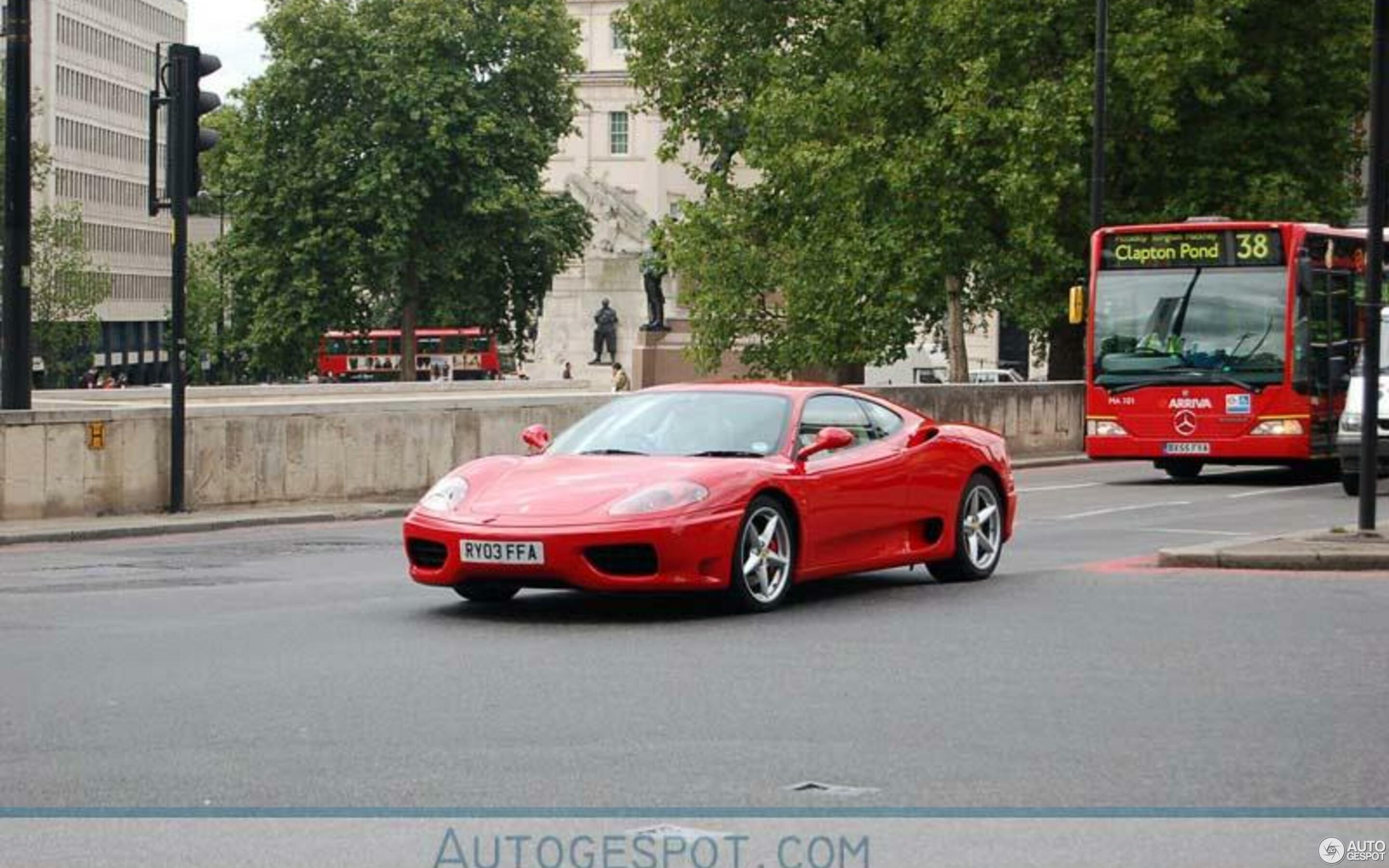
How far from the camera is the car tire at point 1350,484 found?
27500 millimetres

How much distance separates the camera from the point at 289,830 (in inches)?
289

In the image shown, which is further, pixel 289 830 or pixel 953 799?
pixel 953 799

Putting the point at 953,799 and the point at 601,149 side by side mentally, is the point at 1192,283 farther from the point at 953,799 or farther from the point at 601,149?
the point at 601,149

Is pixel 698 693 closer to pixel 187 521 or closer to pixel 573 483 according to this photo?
pixel 573 483

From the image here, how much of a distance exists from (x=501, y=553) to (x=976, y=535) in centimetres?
392

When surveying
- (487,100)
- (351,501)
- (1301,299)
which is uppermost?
(487,100)

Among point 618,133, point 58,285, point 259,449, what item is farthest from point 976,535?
point 618,133

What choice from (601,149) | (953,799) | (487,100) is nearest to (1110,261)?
(953,799)

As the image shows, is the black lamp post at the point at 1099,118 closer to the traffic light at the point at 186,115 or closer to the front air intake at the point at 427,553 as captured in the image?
the traffic light at the point at 186,115

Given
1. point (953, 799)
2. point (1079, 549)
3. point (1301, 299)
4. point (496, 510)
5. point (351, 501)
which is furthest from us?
point (1301, 299)

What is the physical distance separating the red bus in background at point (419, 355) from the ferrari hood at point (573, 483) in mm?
65657

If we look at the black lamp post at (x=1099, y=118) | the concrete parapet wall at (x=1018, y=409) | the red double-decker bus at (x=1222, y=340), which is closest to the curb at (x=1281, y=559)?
the red double-decker bus at (x=1222, y=340)

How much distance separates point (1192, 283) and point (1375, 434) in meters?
13.4

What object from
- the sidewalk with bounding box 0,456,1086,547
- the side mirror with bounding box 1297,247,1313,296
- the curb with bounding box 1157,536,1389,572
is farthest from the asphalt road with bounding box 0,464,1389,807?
the side mirror with bounding box 1297,247,1313,296
